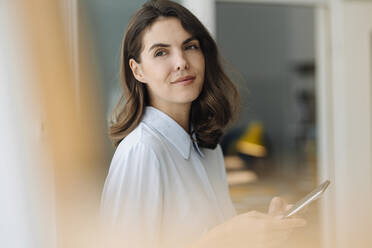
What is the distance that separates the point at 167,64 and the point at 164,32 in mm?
16

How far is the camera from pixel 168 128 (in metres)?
0.19

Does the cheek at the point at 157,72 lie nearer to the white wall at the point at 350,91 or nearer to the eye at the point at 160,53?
the eye at the point at 160,53

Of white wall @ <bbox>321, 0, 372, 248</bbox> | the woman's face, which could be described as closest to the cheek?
the woman's face

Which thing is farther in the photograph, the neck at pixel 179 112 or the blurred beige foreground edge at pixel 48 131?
the neck at pixel 179 112

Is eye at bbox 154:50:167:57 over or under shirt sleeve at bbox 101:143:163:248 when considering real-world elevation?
over

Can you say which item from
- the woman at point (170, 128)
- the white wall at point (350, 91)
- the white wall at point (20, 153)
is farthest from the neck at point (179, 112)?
the white wall at point (350, 91)

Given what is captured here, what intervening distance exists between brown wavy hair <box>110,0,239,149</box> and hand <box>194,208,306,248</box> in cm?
6

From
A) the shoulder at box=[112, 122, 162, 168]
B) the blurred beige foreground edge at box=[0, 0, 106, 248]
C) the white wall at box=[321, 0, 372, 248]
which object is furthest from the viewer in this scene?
the white wall at box=[321, 0, 372, 248]

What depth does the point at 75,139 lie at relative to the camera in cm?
7

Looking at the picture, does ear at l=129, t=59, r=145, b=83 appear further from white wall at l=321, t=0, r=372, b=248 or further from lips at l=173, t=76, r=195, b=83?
white wall at l=321, t=0, r=372, b=248

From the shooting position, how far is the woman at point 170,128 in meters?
0.16

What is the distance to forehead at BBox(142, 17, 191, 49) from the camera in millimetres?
184

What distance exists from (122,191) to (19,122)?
0.06 metres

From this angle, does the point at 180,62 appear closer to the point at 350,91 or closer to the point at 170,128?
the point at 170,128
